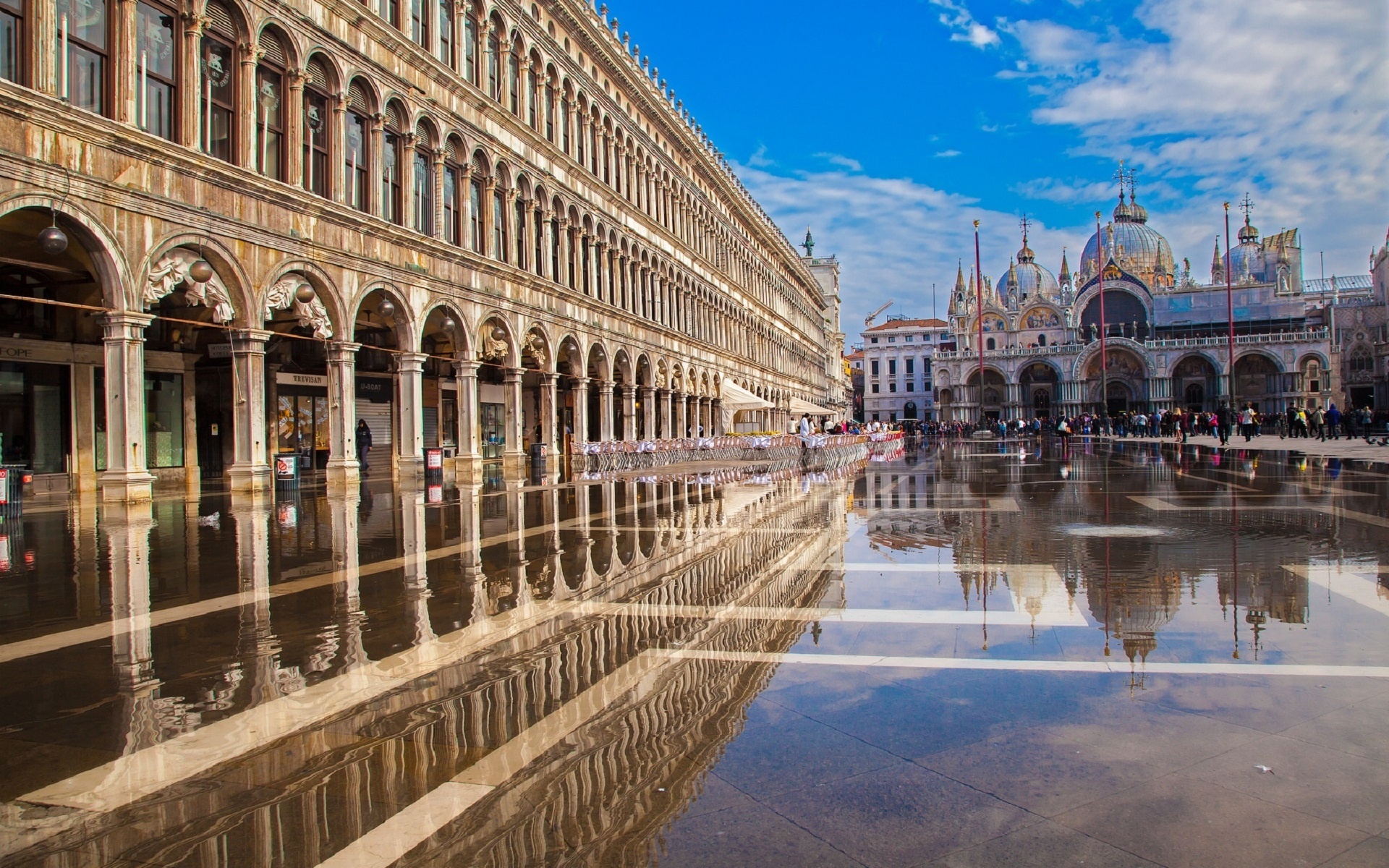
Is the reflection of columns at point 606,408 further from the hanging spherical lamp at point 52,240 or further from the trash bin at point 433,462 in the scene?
the hanging spherical lamp at point 52,240

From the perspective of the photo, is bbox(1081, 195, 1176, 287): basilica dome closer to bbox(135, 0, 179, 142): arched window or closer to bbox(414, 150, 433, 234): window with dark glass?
bbox(414, 150, 433, 234): window with dark glass

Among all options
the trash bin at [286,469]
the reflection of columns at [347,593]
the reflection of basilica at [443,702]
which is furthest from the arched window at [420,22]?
the reflection of basilica at [443,702]

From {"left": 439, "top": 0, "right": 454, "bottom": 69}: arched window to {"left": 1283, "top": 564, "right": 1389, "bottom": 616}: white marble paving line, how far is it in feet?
78.0

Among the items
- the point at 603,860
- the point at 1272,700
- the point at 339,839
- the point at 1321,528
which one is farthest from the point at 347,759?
the point at 1321,528

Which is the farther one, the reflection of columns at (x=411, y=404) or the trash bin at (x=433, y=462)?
the reflection of columns at (x=411, y=404)

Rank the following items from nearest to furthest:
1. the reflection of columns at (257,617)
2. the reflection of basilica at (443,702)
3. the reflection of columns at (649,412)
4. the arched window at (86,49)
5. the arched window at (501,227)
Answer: the reflection of basilica at (443,702) < the reflection of columns at (257,617) < the arched window at (86,49) < the arched window at (501,227) < the reflection of columns at (649,412)

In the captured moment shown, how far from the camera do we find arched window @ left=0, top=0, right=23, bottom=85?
13.9 metres

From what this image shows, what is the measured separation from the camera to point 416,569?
9352 mm

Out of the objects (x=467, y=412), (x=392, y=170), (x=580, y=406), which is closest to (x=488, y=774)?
(x=392, y=170)

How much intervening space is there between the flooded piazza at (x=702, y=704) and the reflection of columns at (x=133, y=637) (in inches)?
1.7

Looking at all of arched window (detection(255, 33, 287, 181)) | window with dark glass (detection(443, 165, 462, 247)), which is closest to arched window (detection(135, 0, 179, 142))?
arched window (detection(255, 33, 287, 181))

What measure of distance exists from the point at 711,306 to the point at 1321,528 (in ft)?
143

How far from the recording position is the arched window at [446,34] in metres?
25.1

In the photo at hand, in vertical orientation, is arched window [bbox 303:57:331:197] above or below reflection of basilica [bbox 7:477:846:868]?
above
